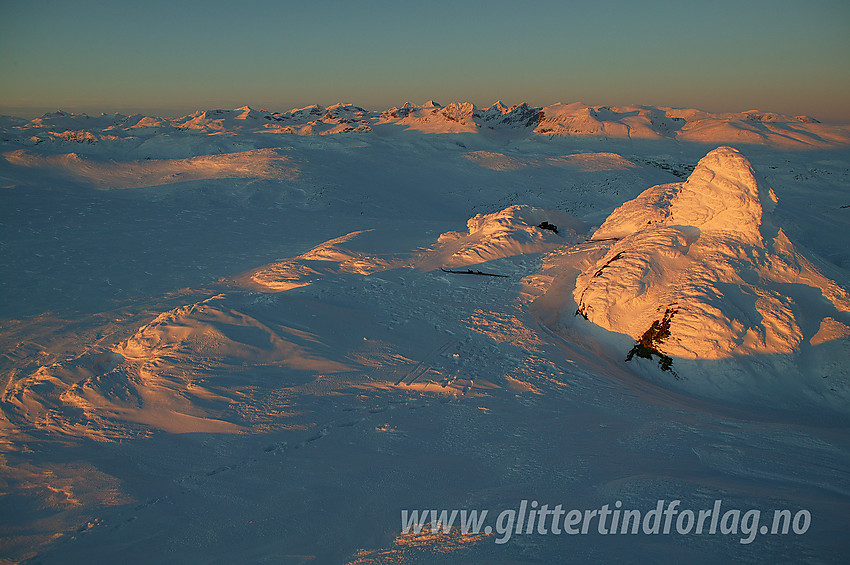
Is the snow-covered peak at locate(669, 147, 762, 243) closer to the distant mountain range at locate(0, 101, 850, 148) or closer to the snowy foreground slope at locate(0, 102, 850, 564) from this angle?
the snowy foreground slope at locate(0, 102, 850, 564)

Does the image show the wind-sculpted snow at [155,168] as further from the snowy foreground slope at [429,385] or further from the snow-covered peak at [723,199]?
the snow-covered peak at [723,199]

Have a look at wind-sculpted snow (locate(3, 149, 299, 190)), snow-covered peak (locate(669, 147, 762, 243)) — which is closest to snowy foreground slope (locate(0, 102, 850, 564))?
snow-covered peak (locate(669, 147, 762, 243))

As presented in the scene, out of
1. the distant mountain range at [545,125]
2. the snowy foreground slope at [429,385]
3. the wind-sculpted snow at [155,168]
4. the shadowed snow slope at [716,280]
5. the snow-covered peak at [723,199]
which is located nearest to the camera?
the snowy foreground slope at [429,385]

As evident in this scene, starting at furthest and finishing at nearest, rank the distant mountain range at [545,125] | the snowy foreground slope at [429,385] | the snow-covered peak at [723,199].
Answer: the distant mountain range at [545,125] < the snow-covered peak at [723,199] < the snowy foreground slope at [429,385]

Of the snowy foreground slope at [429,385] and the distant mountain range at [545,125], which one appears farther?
the distant mountain range at [545,125]

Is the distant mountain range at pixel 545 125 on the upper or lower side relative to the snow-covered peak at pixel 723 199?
upper

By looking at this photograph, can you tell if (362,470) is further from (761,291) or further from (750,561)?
(761,291)

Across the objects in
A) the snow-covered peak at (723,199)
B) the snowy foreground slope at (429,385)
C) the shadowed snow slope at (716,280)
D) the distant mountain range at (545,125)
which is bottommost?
the snowy foreground slope at (429,385)

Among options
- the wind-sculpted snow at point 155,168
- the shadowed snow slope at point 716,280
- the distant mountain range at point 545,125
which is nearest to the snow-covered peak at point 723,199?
the shadowed snow slope at point 716,280
